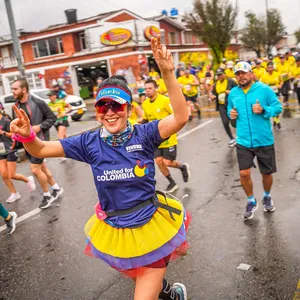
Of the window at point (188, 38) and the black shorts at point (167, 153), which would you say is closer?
the black shorts at point (167, 153)

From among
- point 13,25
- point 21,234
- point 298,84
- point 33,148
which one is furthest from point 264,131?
point 13,25

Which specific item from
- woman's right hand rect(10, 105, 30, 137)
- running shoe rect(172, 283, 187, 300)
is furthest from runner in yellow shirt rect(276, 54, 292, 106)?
woman's right hand rect(10, 105, 30, 137)

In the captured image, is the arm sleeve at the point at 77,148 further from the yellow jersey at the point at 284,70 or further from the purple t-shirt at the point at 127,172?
the yellow jersey at the point at 284,70

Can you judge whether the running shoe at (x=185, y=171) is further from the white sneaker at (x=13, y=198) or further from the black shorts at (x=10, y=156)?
the white sneaker at (x=13, y=198)

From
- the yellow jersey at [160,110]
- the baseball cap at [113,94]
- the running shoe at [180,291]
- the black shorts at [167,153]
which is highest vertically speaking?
the baseball cap at [113,94]

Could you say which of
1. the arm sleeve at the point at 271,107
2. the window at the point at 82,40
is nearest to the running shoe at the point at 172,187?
the arm sleeve at the point at 271,107

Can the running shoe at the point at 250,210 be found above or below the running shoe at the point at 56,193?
above

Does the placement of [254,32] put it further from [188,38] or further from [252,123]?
[252,123]

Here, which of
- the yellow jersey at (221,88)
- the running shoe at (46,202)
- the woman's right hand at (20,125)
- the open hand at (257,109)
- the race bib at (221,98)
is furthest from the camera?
the yellow jersey at (221,88)

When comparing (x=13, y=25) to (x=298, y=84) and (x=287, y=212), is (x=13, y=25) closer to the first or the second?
(x=298, y=84)

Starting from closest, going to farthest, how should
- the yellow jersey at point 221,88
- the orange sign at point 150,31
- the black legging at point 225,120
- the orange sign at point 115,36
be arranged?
the black legging at point 225,120
the yellow jersey at point 221,88
the orange sign at point 115,36
the orange sign at point 150,31

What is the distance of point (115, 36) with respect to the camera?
32.8 m

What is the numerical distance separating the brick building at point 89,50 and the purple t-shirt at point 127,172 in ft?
98.5

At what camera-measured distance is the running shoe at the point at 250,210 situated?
16.6ft
